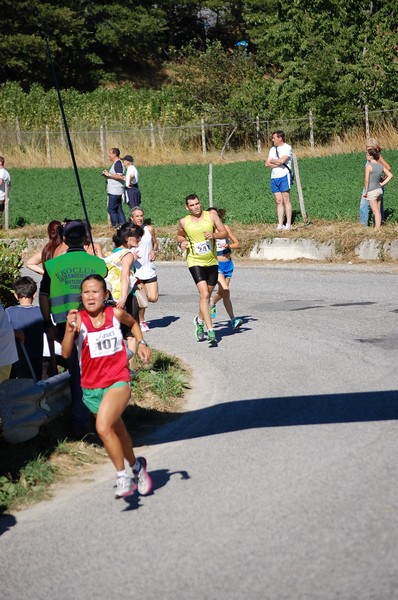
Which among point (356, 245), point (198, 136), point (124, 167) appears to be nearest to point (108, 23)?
point (198, 136)

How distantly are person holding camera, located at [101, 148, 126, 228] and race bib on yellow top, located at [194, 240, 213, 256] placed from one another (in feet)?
35.3

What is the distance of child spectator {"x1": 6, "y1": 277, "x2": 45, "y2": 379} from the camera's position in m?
9.71

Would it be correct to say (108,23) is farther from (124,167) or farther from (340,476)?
(340,476)

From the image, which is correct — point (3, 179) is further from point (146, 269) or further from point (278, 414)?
point (278, 414)

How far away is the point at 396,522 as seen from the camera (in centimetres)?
657

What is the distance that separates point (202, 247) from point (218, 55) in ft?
148

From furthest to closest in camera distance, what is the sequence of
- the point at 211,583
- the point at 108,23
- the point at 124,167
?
the point at 108,23 < the point at 124,167 < the point at 211,583

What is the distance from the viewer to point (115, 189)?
24172 mm

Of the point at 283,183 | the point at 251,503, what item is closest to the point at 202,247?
the point at 251,503

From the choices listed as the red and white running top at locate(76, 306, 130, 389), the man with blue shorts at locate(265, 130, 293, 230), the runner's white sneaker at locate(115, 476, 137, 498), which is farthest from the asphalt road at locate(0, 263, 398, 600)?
the man with blue shorts at locate(265, 130, 293, 230)

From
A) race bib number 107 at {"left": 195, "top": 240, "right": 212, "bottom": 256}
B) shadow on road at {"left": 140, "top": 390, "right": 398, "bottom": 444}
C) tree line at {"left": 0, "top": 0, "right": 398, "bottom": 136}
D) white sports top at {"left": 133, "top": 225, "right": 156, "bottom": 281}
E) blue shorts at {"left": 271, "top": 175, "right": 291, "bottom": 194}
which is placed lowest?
shadow on road at {"left": 140, "top": 390, "right": 398, "bottom": 444}

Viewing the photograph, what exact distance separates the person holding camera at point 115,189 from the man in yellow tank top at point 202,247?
35.0 feet

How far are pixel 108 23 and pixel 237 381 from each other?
6546 cm

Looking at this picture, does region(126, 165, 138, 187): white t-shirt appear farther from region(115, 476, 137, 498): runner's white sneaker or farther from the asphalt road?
region(115, 476, 137, 498): runner's white sneaker
